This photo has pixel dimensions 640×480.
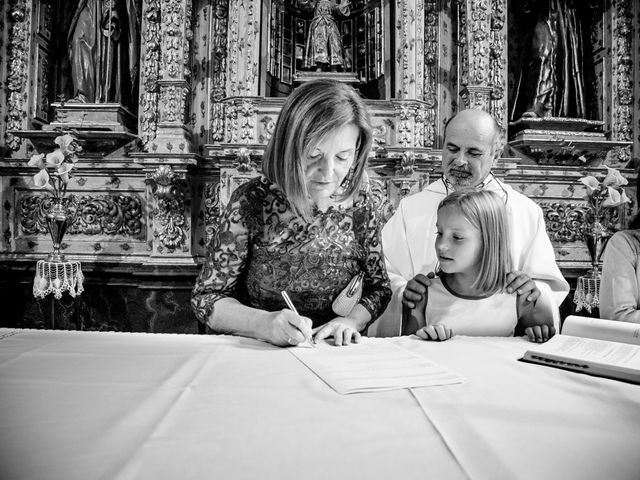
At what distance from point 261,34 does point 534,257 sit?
9.78 feet

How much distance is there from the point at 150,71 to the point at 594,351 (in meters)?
4.19

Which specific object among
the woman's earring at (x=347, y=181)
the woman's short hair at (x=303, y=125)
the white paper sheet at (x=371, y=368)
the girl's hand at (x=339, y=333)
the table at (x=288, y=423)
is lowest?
the table at (x=288, y=423)

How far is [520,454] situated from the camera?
2.19ft

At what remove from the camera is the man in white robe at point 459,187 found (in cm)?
246

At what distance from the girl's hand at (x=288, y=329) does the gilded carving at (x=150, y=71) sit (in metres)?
3.44

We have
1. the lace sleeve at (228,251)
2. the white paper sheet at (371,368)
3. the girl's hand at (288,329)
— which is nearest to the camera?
the white paper sheet at (371,368)

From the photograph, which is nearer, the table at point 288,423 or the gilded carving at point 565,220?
the table at point 288,423

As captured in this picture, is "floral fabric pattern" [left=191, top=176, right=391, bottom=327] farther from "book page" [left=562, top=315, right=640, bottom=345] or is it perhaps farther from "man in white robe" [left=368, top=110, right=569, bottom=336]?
"man in white robe" [left=368, top=110, right=569, bottom=336]

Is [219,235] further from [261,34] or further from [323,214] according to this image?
[261,34]

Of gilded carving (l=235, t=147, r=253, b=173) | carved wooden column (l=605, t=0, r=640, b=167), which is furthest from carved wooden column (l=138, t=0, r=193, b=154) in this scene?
carved wooden column (l=605, t=0, r=640, b=167)

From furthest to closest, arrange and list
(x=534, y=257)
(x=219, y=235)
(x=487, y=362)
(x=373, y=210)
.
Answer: (x=534, y=257) < (x=373, y=210) < (x=219, y=235) < (x=487, y=362)

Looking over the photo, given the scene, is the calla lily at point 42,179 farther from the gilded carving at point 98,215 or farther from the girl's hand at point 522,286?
the girl's hand at point 522,286

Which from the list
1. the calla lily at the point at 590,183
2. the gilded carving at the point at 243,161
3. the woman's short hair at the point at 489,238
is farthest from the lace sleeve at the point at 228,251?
the calla lily at the point at 590,183

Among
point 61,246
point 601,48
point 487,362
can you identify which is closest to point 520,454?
point 487,362
